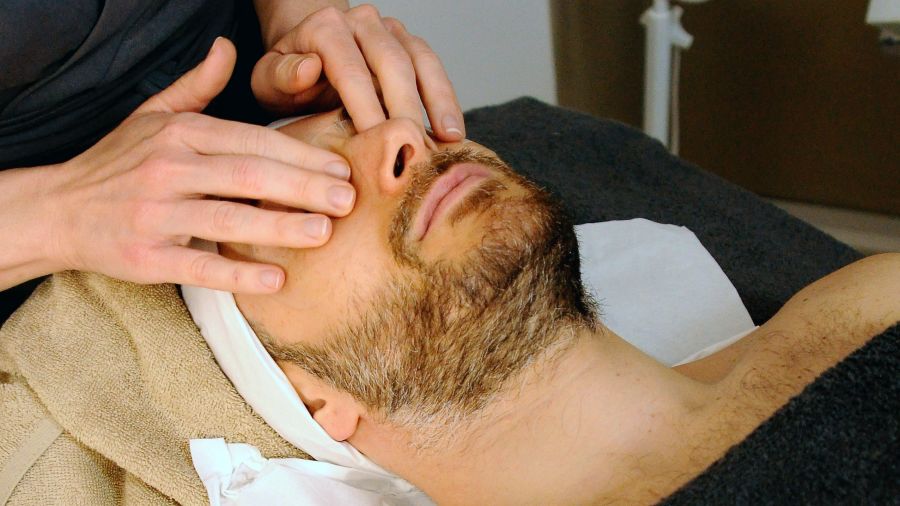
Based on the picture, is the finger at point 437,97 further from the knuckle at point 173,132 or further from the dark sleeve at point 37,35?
the dark sleeve at point 37,35

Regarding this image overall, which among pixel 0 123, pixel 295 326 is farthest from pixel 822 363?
pixel 0 123

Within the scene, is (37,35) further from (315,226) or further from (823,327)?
(823,327)

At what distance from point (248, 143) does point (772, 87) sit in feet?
5.98

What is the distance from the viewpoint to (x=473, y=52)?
2.24 metres

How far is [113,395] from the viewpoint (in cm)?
101

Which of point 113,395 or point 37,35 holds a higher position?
point 37,35

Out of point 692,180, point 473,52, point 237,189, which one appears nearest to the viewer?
point 237,189

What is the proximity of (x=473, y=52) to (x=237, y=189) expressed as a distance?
1506mm

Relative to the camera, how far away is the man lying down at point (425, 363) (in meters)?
0.91

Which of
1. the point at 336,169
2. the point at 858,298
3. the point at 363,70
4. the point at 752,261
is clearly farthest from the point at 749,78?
the point at 336,169

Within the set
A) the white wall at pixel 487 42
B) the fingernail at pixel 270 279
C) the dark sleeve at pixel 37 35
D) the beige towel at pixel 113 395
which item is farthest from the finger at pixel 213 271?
the white wall at pixel 487 42

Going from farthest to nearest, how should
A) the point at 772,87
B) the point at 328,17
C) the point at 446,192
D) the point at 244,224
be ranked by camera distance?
1. the point at 772,87
2. the point at 328,17
3. the point at 446,192
4. the point at 244,224

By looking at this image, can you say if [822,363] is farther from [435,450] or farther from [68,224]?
[68,224]

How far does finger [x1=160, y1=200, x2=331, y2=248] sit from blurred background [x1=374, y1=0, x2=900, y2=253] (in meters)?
1.32
